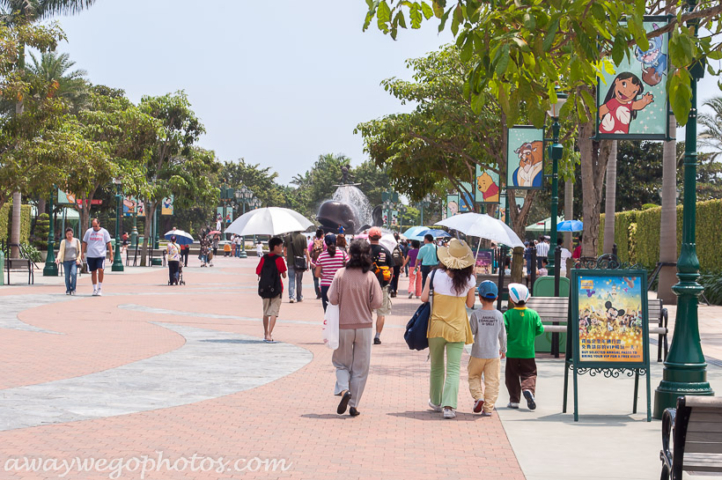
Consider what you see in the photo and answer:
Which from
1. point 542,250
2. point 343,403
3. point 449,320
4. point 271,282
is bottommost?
point 343,403

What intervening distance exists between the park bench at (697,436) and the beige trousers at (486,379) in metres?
3.73

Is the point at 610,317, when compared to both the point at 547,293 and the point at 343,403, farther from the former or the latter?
the point at 547,293

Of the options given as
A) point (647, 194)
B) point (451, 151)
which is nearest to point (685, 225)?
point (451, 151)

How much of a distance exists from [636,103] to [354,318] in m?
5.27

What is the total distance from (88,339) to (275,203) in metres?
112

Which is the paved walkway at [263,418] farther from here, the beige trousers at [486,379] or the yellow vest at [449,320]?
the yellow vest at [449,320]

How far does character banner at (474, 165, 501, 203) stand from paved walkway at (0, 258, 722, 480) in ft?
50.9

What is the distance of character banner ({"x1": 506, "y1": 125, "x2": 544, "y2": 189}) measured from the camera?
20.5 meters

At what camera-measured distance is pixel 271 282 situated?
44.7 ft

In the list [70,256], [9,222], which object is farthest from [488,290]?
[9,222]

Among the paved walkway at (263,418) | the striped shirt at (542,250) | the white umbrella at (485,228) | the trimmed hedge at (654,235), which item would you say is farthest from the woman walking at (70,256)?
the striped shirt at (542,250)

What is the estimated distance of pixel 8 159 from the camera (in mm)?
24641

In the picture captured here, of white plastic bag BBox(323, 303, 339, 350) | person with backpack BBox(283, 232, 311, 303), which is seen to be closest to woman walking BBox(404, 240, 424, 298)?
person with backpack BBox(283, 232, 311, 303)

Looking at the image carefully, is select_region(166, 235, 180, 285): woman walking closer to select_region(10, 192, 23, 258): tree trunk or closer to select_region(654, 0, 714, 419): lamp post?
select_region(10, 192, 23, 258): tree trunk
